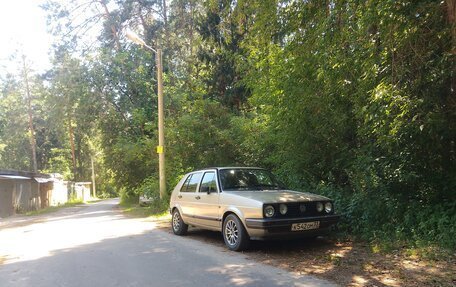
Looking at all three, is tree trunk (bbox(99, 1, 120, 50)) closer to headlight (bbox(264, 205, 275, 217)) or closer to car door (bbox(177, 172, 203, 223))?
car door (bbox(177, 172, 203, 223))

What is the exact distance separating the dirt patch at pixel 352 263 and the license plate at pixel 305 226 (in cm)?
46

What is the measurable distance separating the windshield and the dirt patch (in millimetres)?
1258

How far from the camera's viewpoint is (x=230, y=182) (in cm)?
877

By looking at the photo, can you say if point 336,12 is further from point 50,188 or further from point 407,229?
point 50,188

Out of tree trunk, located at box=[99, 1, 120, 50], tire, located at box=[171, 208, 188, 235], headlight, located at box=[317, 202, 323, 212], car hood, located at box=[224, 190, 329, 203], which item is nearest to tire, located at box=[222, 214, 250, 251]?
car hood, located at box=[224, 190, 329, 203]

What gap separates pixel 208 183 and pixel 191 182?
1042mm

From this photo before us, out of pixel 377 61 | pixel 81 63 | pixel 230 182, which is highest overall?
pixel 81 63

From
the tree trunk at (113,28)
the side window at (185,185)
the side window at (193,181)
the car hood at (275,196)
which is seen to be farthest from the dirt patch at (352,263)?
the tree trunk at (113,28)

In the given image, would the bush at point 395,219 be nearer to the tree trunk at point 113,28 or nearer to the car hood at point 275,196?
the car hood at point 275,196

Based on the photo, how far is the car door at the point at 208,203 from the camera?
8469mm

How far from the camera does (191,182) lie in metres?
9.97

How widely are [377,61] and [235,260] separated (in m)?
4.14

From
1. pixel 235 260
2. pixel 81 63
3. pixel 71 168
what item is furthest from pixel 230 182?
pixel 71 168

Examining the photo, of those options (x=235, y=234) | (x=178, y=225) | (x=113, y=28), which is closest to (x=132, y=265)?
(x=235, y=234)
